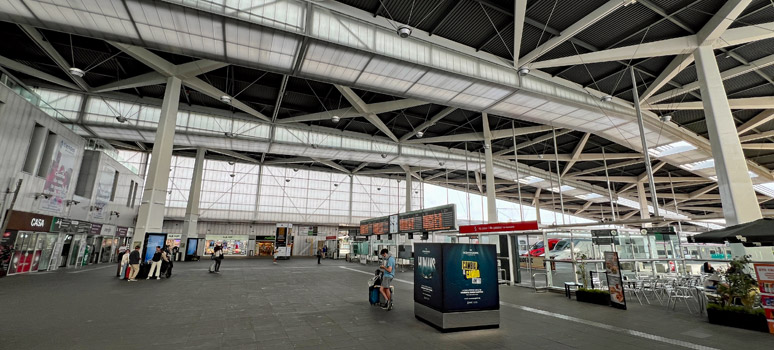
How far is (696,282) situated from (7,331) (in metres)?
18.1

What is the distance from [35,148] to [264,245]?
2807 cm

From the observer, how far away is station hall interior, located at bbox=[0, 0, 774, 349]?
283 inches

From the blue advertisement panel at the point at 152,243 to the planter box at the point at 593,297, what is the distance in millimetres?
18659

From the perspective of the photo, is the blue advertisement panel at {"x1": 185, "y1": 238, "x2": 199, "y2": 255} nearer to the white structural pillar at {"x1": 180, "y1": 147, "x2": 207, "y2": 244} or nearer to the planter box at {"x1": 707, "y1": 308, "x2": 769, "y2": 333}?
the white structural pillar at {"x1": 180, "y1": 147, "x2": 207, "y2": 244}

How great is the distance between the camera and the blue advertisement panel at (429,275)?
7139 mm

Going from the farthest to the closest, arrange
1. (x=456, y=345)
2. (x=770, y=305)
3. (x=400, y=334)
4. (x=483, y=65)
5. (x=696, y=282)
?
(x=483, y=65)
(x=696, y=282)
(x=770, y=305)
(x=400, y=334)
(x=456, y=345)

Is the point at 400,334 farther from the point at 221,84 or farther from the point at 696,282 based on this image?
the point at 221,84

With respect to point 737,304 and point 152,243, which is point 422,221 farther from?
point 737,304

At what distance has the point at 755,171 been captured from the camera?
931 inches

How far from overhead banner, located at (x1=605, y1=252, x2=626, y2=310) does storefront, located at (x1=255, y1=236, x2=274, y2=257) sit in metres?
39.1

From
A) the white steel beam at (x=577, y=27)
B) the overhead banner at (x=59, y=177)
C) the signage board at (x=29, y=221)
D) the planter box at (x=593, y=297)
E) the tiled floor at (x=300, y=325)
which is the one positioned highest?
the white steel beam at (x=577, y=27)

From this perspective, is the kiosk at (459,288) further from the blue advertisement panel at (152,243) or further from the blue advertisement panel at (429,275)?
the blue advertisement panel at (152,243)

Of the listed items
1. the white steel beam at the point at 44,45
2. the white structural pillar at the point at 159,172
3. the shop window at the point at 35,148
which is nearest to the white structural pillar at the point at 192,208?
the shop window at the point at 35,148

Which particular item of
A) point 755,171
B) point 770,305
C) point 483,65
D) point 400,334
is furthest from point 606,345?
point 755,171
